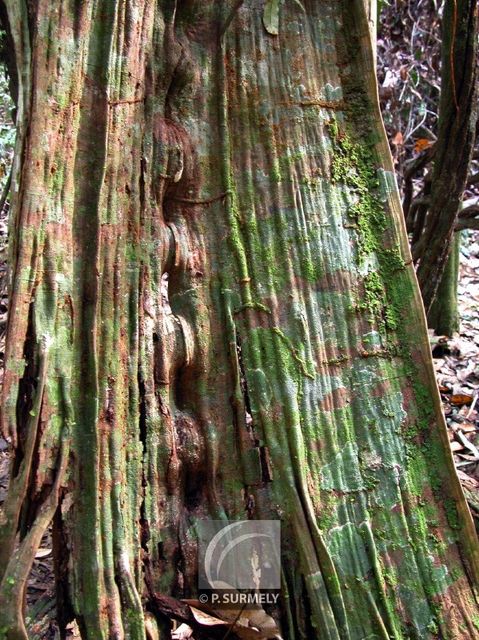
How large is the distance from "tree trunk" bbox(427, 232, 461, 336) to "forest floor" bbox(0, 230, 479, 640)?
64 mm

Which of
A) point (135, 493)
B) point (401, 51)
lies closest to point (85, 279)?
point (135, 493)

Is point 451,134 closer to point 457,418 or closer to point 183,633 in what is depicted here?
point 457,418

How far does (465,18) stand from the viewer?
238 centimetres

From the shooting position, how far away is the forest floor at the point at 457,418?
173 cm

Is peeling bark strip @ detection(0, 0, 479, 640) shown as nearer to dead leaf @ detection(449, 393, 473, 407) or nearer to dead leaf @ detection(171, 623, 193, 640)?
dead leaf @ detection(171, 623, 193, 640)

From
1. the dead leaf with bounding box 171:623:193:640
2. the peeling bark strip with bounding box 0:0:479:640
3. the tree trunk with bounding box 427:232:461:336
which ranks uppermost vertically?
the tree trunk with bounding box 427:232:461:336

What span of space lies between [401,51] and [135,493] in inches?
199

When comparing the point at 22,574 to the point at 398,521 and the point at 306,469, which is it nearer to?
the point at 306,469

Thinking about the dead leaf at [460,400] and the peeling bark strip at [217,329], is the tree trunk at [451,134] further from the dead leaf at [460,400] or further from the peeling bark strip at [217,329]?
the peeling bark strip at [217,329]

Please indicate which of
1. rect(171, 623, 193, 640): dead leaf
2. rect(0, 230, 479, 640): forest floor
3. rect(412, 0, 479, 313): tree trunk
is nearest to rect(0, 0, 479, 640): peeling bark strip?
rect(171, 623, 193, 640): dead leaf

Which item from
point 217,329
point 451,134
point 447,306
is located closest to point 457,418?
point 447,306

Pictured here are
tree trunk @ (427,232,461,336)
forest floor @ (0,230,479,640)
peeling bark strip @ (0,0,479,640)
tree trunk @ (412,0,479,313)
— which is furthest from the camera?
tree trunk @ (427,232,461,336)

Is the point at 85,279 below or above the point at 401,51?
below

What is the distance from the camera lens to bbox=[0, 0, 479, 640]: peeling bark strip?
1462mm
